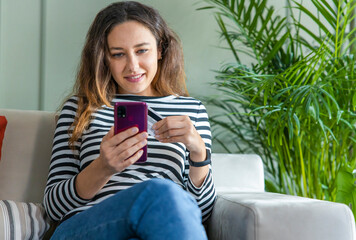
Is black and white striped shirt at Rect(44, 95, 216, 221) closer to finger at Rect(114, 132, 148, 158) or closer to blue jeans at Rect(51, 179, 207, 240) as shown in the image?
finger at Rect(114, 132, 148, 158)

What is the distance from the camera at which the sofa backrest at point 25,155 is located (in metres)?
1.41

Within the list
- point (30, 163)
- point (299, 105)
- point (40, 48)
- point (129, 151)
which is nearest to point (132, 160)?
point (129, 151)

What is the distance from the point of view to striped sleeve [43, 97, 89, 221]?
1202 millimetres

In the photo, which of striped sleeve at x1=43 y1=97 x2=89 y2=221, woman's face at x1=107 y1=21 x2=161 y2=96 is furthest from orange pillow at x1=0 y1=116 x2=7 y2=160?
woman's face at x1=107 y1=21 x2=161 y2=96

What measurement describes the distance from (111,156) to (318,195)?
1054 mm

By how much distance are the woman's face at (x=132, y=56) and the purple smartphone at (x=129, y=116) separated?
0.78 feet

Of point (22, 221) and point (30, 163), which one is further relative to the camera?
point (30, 163)

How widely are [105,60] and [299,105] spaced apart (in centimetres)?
64

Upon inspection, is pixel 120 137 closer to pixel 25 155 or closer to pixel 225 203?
pixel 225 203

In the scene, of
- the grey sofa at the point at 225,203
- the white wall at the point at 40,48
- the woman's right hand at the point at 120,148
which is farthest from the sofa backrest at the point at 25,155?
the white wall at the point at 40,48

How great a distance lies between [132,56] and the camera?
1358 mm

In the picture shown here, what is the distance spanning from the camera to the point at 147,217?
80 cm

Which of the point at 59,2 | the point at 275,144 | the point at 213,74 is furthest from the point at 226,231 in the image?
the point at 59,2

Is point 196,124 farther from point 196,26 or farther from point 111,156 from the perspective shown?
point 196,26
